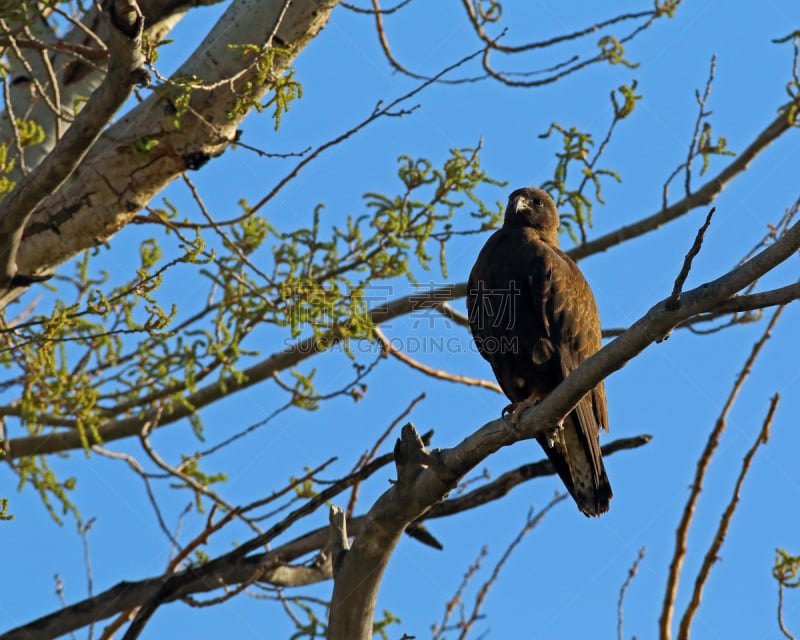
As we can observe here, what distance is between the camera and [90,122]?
3.40 m

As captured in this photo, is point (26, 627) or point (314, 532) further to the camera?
point (314, 532)

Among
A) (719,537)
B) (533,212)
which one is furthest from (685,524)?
(533,212)

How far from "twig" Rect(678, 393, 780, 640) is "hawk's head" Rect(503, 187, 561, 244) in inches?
73.3

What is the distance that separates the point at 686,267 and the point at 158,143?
8.79 feet

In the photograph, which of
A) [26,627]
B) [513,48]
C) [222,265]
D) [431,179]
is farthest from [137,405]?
[513,48]

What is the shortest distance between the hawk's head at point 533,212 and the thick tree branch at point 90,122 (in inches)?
104

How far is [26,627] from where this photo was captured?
4121 millimetres

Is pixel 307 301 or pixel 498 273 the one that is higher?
pixel 498 273

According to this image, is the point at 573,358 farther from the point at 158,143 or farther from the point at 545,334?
the point at 158,143

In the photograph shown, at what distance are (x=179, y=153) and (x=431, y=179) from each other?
1162mm

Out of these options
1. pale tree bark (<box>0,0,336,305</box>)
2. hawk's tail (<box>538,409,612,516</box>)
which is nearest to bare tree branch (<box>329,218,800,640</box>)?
hawk's tail (<box>538,409,612,516</box>)

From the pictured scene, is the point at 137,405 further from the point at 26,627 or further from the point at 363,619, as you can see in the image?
the point at 363,619

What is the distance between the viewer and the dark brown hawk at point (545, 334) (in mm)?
4520

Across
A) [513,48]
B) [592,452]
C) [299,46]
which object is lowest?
[592,452]
